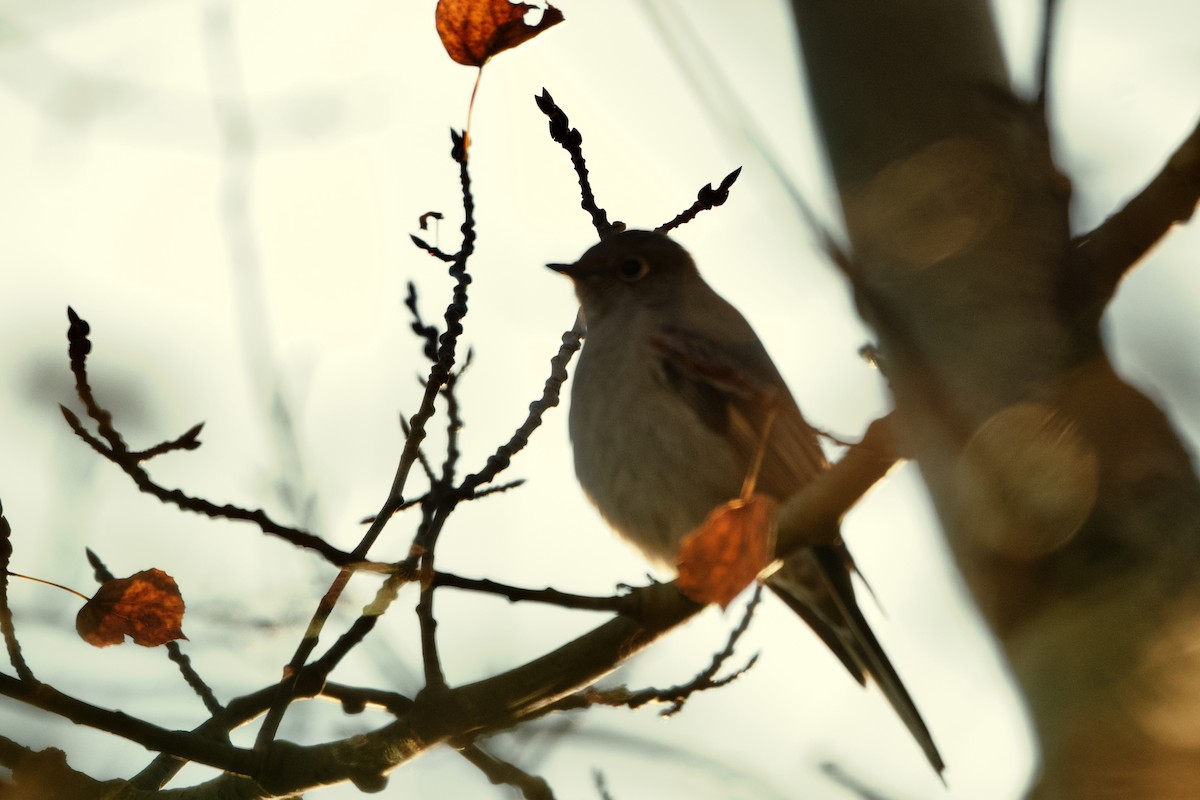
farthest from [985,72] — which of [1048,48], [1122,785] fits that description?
[1122,785]

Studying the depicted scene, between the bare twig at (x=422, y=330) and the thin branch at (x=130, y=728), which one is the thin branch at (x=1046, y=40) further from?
the thin branch at (x=130, y=728)

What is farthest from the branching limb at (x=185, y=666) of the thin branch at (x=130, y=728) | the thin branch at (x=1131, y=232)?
the thin branch at (x=1131, y=232)

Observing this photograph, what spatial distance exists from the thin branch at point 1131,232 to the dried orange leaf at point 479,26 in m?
1.63

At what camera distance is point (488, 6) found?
3088 millimetres

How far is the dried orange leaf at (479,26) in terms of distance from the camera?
308 cm

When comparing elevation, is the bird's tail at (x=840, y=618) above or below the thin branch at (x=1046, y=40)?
below

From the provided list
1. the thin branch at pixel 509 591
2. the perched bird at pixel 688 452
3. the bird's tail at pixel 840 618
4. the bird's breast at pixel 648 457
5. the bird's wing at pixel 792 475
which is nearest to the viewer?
the thin branch at pixel 509 591

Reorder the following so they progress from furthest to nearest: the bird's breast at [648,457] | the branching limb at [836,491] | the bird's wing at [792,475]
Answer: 1. the bird's breast at [648,457]
2. the bird's wing at [792,475]
3. the branching limb at [836,491]

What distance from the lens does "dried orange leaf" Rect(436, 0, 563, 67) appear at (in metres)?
3.08

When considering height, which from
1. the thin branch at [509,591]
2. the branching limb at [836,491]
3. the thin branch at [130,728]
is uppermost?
the thin branch at [130,728]

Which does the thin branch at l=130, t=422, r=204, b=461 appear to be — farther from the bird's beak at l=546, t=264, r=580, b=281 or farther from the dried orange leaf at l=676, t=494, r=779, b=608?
the bird's beak at l=546, t=264, r=580, b=281

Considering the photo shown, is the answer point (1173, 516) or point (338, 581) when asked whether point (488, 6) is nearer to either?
point (338, 581)

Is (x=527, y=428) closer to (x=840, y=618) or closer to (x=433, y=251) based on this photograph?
(x=433, y=251)

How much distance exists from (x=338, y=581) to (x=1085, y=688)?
1977 mm
